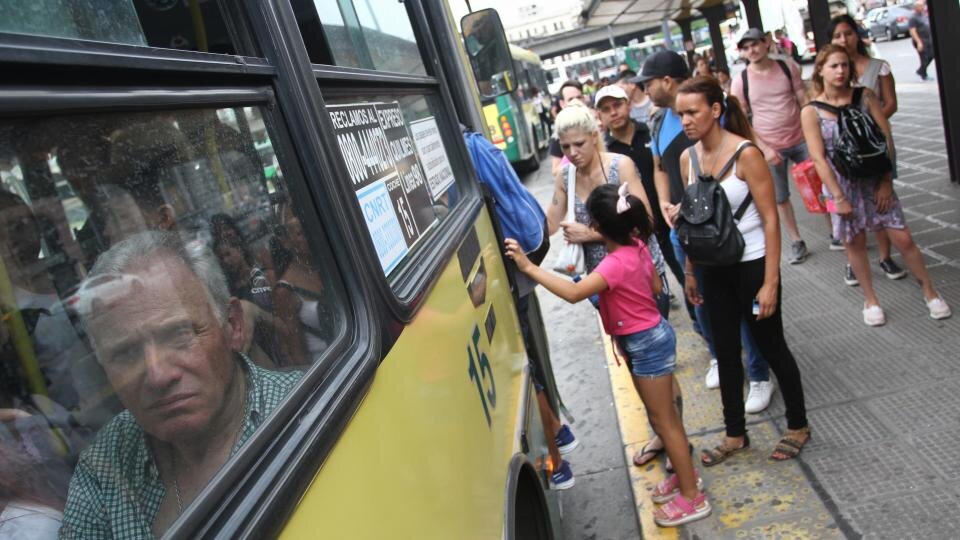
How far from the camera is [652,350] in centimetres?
334

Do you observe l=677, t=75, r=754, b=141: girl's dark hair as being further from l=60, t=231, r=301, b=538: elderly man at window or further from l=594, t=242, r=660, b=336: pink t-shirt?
l=60, t=231, r=301, b=538: elderly man at window

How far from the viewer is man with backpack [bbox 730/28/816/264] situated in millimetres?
6331

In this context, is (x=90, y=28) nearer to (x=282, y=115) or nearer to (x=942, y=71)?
(x=282, y=115)

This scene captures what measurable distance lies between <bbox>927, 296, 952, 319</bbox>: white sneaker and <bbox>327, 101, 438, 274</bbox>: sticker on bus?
348cm

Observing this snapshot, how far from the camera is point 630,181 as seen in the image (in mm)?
4062

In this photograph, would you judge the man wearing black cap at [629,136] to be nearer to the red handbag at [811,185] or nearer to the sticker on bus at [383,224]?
the red handbag at [811,185]

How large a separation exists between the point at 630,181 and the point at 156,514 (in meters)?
3.38

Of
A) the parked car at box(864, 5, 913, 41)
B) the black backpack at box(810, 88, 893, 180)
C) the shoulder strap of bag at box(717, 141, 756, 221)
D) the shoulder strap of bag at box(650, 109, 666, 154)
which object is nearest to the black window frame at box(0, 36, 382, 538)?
the shoulder strap of bag at box(717, 141, 756, 221)

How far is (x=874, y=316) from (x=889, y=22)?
30.6m

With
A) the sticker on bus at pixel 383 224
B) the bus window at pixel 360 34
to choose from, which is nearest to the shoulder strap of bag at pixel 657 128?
the bus window at pixel 360 34

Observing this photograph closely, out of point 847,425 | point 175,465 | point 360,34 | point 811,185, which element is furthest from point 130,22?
point 811,185

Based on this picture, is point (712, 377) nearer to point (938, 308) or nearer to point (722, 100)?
point (938, 308)

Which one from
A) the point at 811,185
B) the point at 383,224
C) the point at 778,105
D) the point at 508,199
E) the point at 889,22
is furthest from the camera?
the point at 889,22

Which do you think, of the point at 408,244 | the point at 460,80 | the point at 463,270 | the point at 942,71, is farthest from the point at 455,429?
the point at 942,71
